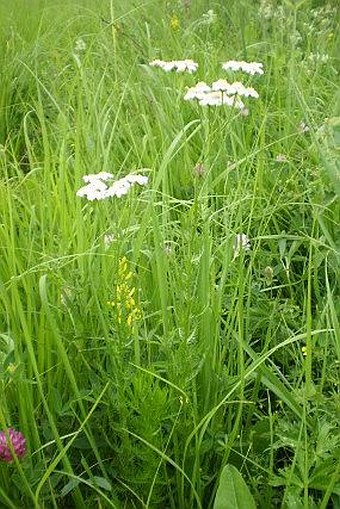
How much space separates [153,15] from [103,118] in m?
1.48

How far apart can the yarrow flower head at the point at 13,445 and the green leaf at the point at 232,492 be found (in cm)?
28

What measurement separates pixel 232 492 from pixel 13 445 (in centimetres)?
31

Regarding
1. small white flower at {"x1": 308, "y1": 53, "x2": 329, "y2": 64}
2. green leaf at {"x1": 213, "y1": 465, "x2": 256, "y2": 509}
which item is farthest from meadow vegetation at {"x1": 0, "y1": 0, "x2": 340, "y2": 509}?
small white flower at {"x1": 308, "y1": 53, "x2": 329, "y2": 64}

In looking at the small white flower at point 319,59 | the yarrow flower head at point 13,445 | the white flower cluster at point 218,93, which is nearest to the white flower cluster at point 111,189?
the white flower cluster at point 218,93

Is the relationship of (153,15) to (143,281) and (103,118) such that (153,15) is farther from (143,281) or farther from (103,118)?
(143,281)

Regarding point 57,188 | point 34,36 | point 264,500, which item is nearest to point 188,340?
point 264,500

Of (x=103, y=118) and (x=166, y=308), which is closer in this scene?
(x=166, y=308)

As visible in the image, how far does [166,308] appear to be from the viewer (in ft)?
4.05

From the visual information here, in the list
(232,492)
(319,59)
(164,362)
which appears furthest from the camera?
(319,59)

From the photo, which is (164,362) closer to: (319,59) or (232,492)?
(232,492)

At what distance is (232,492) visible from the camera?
40.9 inches

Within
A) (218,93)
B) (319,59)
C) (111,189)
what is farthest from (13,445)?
(319,59)

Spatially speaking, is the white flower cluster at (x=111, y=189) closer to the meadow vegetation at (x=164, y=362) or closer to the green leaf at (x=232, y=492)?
the meadow vegetation at (x=164, y=362)

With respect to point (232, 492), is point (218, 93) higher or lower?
higher
